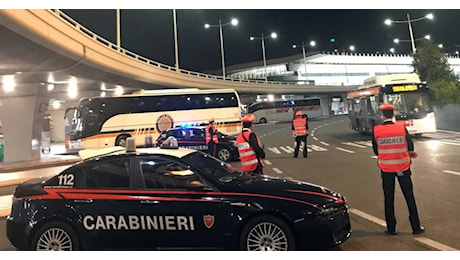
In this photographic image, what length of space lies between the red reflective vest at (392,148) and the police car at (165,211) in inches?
46.4

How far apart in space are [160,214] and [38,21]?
10.8m

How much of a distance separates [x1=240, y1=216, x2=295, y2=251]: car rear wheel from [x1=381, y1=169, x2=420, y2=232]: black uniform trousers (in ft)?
5.88

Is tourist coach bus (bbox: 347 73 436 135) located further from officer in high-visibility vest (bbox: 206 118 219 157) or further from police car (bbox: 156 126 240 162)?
officer in high-visibility vest (bbox: 206 118 219 157)

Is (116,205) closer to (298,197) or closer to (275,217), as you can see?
(275,217)

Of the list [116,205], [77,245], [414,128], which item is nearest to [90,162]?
[116,205]

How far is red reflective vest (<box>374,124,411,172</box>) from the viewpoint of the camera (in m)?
5.03

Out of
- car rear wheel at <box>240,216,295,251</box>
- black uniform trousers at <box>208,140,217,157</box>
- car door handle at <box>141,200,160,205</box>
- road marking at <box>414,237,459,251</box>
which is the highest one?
black uniform trousers at <box>208,140,217,157</box>

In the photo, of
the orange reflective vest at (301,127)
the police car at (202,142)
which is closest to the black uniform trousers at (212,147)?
the police car at (202,142)

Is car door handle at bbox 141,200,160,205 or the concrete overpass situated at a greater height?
the concrete overpass

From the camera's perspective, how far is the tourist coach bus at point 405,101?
17.2 m

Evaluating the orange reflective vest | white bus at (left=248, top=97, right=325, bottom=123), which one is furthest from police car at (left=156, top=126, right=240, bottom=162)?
white bus at (left=248, top=97, right=325, bottom=123)

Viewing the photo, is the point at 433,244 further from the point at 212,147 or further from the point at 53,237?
the point at 212,147

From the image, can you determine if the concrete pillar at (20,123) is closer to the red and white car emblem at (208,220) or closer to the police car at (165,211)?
the police car at (165,211)

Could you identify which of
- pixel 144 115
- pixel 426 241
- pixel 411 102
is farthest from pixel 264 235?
pixel 144 115
